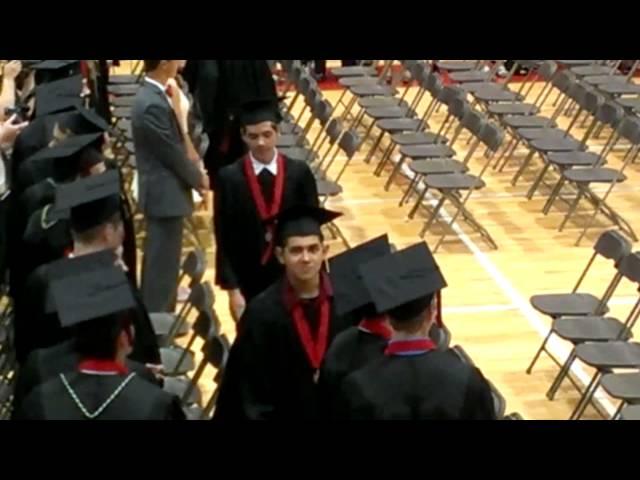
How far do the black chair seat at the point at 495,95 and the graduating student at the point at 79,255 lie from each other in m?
6.19

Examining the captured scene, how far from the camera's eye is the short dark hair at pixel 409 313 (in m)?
5.34

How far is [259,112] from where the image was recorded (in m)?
7.40

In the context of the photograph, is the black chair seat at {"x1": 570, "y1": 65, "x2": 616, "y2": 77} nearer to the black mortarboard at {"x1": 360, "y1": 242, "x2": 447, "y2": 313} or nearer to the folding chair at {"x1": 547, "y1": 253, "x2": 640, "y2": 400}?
the folding chair at {"x1": 547, "y1": 253, "x2": 640, "y2": 400}

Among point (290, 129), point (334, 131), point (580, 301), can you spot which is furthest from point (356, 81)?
point (580, 301)

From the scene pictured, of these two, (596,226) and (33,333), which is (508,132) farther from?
(33,333)

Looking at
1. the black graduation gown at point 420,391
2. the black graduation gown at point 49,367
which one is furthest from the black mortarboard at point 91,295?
the black graduation gown at point 420,391

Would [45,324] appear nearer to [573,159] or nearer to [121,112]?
[573,159]

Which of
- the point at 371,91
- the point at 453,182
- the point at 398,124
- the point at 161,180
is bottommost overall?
the point at 371,91

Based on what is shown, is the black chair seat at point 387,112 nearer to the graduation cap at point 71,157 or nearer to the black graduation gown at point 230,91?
the black graduation gown at point 230,91

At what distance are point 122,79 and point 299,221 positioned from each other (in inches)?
296

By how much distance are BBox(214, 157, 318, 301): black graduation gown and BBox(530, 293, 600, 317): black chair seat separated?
4.77ft

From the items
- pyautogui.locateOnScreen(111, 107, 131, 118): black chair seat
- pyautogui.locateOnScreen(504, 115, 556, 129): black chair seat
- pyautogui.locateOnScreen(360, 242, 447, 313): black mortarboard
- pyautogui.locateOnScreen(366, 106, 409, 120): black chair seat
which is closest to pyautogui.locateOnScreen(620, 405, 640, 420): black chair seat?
pyautogui.locateOnScreen(360, 242, 447, 313): black mortarboard
